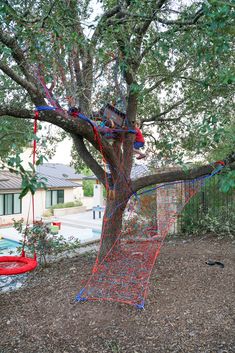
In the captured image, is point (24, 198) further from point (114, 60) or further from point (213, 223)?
point (114, 60)

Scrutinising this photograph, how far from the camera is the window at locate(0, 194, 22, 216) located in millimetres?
15148

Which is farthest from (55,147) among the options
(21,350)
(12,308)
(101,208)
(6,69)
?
(101,208)

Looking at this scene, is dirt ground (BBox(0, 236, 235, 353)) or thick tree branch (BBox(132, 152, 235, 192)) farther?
thick tree branch (BBox(132, 152, 235, 192))

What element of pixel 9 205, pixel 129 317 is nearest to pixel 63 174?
pixel 9 205

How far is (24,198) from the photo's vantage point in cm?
1634

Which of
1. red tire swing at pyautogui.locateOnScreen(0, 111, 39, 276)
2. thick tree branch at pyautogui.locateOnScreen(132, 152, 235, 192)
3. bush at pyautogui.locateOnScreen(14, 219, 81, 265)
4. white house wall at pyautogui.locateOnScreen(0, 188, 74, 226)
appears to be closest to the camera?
red tire swing at pyautogui.locateOnScreen(0, 111, 39, 276)

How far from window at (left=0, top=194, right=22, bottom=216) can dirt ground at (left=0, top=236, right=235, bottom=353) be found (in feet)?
40.7

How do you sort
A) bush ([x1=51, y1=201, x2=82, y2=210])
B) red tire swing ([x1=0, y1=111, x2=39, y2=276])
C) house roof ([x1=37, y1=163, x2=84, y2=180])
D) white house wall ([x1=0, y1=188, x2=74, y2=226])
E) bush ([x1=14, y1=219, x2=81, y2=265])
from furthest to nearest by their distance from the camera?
1. house roof ([x1=37, y1=163, x2=84, y2=180])
2. bush ([x1=51, y1=201, x2=82, y2=210])
3. white house wall ([x1=0, y1=188, x2=74, y2=226])
4. bush ([x1=14, y1=219, x2=81, y2=265])
5. red tire swing ([x1=0, y1=111, x2=39, y2=276])

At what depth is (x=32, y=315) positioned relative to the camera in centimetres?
270

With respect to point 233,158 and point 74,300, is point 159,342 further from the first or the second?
point 233,158

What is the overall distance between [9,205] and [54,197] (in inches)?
147

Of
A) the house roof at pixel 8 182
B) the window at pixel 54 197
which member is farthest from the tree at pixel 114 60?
the window at pixel 54 197

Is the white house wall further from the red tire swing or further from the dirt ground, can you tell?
the dirt ground

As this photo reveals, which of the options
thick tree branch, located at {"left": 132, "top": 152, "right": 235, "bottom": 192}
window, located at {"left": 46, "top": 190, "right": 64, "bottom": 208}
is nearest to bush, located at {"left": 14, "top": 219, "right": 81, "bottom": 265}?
thick tree branch, located at {"left": 132, "top": 152, "right": 235, "bottom": 192}
